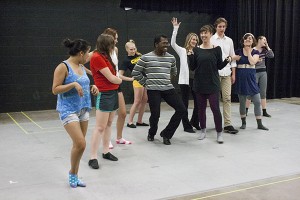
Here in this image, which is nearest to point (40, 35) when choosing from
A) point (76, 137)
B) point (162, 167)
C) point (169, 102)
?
point (169, 102)

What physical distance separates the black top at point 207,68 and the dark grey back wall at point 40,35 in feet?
11.5

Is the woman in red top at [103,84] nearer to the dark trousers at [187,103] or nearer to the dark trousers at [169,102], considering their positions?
the dark trousers at [169,102]

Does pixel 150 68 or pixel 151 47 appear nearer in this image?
pixel 150 68

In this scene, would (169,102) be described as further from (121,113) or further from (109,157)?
(109,157)

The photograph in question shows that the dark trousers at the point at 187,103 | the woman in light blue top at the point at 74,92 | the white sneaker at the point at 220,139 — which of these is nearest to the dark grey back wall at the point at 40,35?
the dark trousers at the point at 187,103

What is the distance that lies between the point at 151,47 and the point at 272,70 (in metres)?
2.94

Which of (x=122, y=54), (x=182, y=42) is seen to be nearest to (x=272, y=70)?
(x=182, y=42)

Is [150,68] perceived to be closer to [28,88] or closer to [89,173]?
[89,173]

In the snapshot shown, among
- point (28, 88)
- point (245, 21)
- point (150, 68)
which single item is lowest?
point (28, 88)

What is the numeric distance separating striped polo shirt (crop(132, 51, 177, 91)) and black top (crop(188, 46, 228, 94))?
38 cm

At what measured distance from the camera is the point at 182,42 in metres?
8.89

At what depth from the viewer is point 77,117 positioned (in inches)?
136

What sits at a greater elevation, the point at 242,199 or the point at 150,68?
the point at 150,68

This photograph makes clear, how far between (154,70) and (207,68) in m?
0.69
